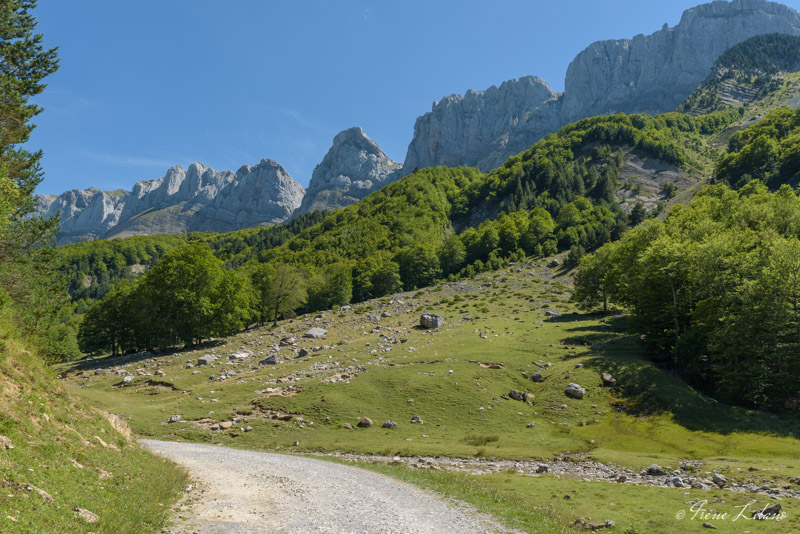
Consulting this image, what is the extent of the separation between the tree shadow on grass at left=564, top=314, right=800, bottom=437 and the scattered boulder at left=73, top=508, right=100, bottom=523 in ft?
133

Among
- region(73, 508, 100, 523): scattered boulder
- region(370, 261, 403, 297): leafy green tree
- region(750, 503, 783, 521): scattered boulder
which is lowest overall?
region(750, 503, 783, 521): scattered boulder

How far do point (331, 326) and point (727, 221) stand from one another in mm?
70105

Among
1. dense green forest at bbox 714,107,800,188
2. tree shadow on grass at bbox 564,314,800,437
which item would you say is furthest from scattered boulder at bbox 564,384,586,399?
dense green forest at bbox 714,107,800,188

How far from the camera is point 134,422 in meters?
35.8

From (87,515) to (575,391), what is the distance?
41.3m

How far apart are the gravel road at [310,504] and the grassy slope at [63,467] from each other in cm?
178

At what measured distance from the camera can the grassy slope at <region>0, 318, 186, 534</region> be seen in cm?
998

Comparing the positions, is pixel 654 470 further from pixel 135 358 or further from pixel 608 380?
pixel 135 358

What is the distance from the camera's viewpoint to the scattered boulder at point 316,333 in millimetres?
70562

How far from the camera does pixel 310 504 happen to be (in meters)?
17.3

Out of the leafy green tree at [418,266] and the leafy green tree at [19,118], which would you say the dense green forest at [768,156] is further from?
the leafy green tree at [19,118]

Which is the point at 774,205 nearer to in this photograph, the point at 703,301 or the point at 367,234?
the point at 703,301

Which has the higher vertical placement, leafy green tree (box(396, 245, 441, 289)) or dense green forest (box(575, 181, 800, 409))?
leafy green tree (box(396, 245, 441, 289))

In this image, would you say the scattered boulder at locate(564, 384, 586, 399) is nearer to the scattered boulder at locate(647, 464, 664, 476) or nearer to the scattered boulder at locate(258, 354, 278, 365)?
the scattered boulder at locate(647, 464, 664, 476)
